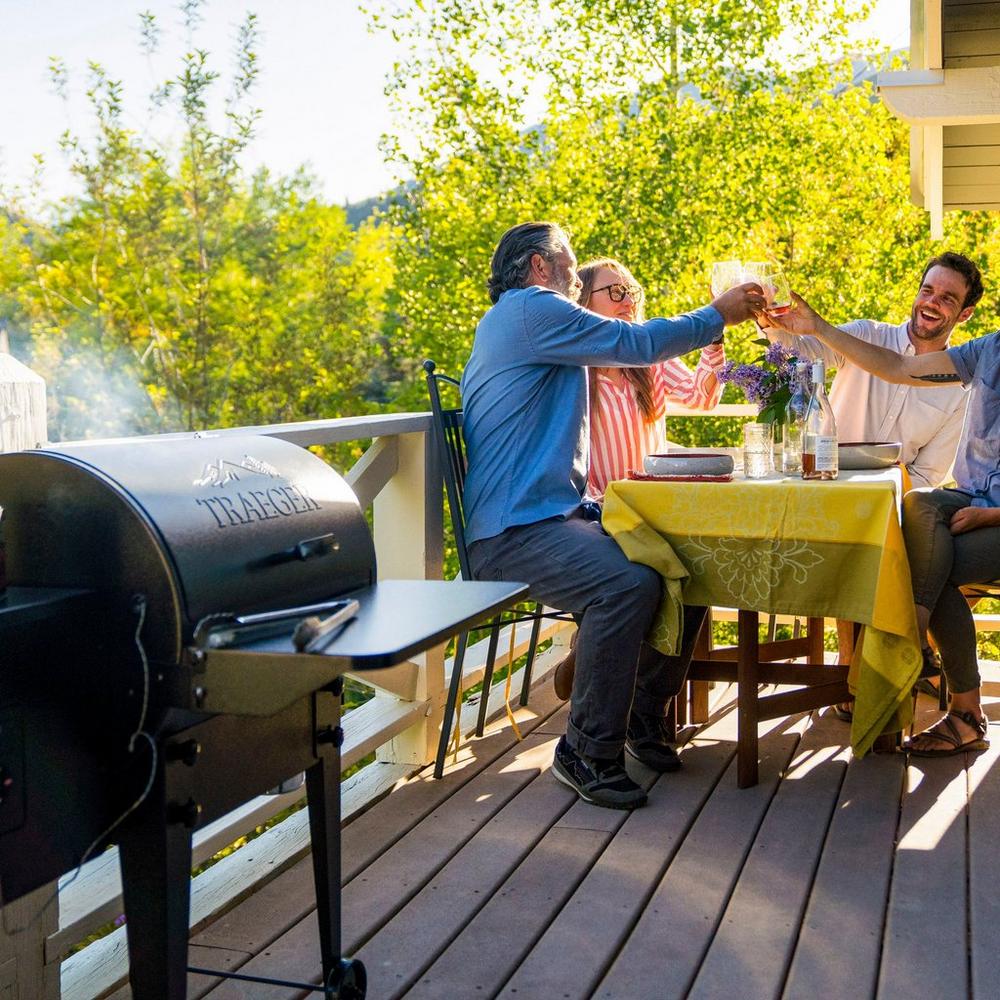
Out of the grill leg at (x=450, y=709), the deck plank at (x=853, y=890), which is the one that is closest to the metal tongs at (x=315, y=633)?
the deck plank at (x=853, y=890)

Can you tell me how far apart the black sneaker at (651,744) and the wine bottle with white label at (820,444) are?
734 mm

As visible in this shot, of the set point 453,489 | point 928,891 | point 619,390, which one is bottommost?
point 928,891

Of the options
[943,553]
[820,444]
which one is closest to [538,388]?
[820,444]

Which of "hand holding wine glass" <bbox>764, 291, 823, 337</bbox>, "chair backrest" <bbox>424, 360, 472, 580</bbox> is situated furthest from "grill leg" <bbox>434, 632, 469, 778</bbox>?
"hand holding wine glass" <bbox>764, 291, 823, 337</bbox>

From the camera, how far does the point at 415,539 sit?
3.09 meters

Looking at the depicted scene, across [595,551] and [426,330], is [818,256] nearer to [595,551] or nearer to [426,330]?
[426,330]

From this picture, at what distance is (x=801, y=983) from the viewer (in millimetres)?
1934

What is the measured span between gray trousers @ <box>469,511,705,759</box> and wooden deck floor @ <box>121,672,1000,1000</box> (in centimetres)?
20

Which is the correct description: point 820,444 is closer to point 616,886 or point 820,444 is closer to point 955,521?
point 955,521

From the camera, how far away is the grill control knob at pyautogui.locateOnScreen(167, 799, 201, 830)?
140cm

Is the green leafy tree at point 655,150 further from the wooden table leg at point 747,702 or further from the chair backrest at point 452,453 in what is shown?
the wooden table leg at point 747,702

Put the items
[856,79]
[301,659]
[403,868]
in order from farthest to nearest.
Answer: [856,79] → [403,868] → [301,659]

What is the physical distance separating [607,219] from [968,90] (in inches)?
433

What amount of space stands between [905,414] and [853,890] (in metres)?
1.82
